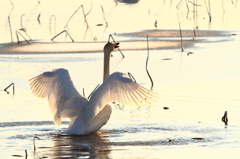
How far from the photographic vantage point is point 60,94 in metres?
8.12

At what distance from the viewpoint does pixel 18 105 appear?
952 centimetres

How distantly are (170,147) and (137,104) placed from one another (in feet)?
2.32

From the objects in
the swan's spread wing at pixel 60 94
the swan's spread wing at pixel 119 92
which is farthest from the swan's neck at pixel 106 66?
the swan's spread wing at pixel 119 92

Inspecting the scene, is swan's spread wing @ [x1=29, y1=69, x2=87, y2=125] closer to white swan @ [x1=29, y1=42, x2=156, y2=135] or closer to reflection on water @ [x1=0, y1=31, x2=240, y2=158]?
white swan @ [x1=29, y1=42, x2=156, y2=135]

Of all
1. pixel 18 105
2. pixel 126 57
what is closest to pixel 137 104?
pixel 18 105

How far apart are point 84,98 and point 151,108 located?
170cm

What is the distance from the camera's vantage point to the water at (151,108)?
7070 mm

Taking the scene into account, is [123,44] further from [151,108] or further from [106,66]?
[106,66]

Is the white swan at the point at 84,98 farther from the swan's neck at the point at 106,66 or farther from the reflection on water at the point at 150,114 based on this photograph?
the swan's neck at the point at 106,66

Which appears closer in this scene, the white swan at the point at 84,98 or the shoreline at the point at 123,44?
the white swan at the point at 84,98

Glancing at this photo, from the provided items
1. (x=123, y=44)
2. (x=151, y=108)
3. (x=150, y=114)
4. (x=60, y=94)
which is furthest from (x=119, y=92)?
(x=123, y=44)

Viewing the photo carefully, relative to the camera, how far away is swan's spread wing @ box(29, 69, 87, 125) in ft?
26.3

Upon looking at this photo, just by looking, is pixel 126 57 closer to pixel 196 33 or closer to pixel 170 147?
pixel 196 33

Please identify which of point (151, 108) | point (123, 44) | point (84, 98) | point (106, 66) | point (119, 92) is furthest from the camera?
point (123, 44)
